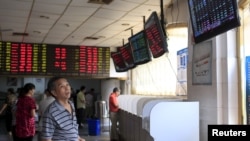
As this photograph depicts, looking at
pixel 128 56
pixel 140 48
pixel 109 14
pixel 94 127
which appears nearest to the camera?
pixel 140 48

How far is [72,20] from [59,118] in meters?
3.99

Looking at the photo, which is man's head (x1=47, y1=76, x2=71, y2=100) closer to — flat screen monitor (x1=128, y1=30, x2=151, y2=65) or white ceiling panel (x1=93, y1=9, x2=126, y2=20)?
flat screen monitor (x1=128, y1=30, x2=151, y2=65)

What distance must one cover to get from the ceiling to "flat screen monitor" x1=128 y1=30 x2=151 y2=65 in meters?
0.48

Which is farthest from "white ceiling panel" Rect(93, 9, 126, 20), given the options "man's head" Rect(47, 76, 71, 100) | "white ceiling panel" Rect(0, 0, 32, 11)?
"man's head" Rect(47, 76, 71, 100)

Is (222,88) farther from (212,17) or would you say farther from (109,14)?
(109,14)

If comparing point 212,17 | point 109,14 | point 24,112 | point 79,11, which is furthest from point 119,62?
point 212,17

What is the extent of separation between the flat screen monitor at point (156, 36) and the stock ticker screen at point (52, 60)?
4.47 m

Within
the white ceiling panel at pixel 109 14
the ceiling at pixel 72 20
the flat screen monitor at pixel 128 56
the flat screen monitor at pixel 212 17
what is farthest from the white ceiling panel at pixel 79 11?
the flat screen monitor at pixel 212 17

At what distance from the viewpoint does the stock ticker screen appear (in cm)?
858

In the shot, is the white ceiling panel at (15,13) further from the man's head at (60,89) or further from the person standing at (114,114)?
the man's head at (60,89)

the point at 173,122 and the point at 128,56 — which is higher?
the point at 128,56

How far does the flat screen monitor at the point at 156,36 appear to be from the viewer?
4277 millimetres

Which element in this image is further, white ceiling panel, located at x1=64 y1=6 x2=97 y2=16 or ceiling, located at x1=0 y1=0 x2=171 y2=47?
white ceiling panel, located at x1=64 y1=6 x2=97 y2=16

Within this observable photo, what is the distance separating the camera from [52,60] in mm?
8797
